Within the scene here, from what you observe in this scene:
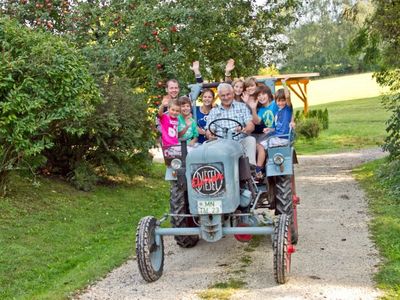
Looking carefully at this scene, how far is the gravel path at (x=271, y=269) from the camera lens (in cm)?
603

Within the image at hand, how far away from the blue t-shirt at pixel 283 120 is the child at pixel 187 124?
3.44 feet

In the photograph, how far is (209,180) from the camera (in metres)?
6.31

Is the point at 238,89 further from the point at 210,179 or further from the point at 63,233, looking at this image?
the point at 63,233

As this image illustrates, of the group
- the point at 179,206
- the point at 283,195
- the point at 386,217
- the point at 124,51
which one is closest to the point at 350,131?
the point at 124,51

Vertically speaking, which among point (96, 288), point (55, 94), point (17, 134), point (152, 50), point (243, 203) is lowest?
point (96, 288)

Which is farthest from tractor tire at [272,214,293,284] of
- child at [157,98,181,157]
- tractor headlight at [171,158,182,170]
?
child at [157,98,181,157]

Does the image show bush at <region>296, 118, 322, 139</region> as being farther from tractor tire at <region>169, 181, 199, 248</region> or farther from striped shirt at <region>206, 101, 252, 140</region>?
tractor tire at <region>169, 181, 199, 248</region>

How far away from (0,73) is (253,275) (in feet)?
15.2

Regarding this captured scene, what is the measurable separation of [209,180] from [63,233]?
3.43m

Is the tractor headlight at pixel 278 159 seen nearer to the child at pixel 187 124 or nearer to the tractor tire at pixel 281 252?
the child at pixel 187 124

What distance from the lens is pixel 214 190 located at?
6301 millimetres

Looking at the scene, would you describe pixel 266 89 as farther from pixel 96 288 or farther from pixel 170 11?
pixel 170 11

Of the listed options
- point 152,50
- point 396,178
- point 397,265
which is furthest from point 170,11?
point 397,265

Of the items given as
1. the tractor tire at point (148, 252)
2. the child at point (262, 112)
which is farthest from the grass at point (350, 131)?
the tractor tire at point (148, 252)
